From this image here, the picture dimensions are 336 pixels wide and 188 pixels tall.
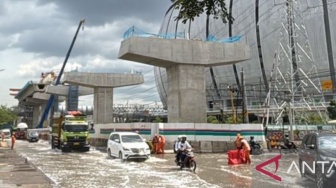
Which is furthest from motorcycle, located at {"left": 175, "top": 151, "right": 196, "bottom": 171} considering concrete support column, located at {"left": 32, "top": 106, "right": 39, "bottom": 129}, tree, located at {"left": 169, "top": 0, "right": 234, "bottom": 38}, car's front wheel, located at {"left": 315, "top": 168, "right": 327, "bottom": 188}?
concrete support column, located at {"left": 32, "top": 106, "right": 39, "bottom": 129}

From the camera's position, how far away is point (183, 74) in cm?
3031

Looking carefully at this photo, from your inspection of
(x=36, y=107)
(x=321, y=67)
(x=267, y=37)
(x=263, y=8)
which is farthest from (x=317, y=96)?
(x=36, y=107)

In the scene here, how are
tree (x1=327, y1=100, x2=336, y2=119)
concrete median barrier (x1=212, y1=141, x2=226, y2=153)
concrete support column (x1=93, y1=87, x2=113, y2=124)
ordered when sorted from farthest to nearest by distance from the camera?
tree (x1=327, y1=100, x2=336, y2=119) → concrete support column (x1=93, y1=87, x2=113, y2=124) → concrete median barrier (x1=212, y1=141, x2=226, y2=153)

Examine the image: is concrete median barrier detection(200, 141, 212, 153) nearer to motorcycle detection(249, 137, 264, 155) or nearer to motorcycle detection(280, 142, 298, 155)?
motorcycle detection(249, 137, 264, 155)

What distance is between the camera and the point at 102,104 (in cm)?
5072

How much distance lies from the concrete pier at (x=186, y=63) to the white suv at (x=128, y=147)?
21.4 feet

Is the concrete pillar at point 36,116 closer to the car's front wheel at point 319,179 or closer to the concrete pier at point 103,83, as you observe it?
the concrete pier at point 103,83

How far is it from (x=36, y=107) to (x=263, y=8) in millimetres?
63767

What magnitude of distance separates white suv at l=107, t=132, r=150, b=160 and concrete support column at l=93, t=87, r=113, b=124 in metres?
25.2

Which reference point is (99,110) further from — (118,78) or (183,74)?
(183,74)

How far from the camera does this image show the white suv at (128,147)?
22.9m

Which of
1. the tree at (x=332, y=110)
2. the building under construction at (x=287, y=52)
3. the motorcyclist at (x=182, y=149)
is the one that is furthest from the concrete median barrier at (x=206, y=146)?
the tree at (x=332, y=110)

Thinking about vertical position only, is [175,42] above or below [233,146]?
above

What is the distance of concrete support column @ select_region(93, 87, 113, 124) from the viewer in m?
50.4
